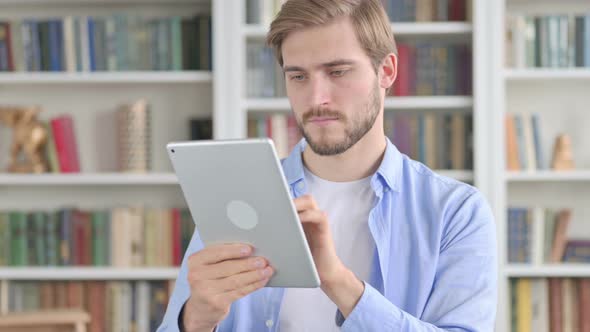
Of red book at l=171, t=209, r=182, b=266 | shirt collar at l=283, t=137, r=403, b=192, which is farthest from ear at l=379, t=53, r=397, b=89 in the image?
red book at l=171, t=209, r=182, b=266

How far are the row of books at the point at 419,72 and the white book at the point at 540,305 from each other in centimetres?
76

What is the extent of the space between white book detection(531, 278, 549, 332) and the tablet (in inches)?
88.7

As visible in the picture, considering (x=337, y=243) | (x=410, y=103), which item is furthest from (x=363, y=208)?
(x=410, y=103)

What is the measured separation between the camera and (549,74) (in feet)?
10.5

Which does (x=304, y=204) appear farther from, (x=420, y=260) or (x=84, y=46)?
(x=84, y=46)

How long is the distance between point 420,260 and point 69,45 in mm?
2267

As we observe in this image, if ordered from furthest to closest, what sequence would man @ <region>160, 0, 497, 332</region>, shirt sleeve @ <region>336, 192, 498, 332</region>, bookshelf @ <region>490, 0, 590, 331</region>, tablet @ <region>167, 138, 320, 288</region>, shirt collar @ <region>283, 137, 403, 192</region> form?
bookshelf @ <region>490, 0, 590, 331</region>
shirt collar @ <region>283, 137, 403, 192</region>
man @ <region>160, 0, 497, 332</region>
shirt sleeve @ <region>336, 192, 498, 332</region>
tablet @ <region>167, 138, 320, 288</region>

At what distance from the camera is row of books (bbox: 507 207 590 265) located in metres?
3.24

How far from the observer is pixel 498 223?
3.20 metres

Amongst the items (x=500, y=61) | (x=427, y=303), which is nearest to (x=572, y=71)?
(x=500, y=61)

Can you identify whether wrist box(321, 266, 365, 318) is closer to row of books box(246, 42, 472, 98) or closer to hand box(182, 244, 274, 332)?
hand box(182, 244, 274, 332)

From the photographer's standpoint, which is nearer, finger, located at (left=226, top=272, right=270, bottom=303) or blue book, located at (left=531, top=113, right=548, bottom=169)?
finger, located at (left=226, top=272, right=270, bottom=303)

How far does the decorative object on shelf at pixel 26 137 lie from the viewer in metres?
3.35

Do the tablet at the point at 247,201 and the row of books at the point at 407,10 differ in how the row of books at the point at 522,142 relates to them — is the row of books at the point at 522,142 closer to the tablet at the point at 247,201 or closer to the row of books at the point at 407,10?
the row of books at the point at 407,10
